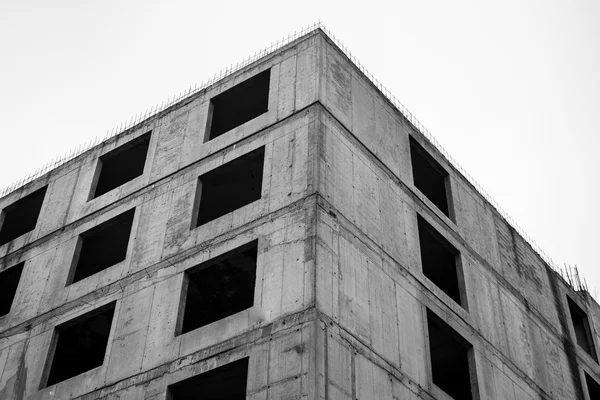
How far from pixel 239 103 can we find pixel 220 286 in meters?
6.20

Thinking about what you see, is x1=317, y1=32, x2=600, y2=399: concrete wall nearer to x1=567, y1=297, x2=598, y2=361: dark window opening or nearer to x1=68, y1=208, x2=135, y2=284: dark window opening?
x1=567, y1=297, x2=598, y2=361: dark window opening

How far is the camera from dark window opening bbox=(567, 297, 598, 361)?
3183cm

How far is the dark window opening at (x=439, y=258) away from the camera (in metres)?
25.3

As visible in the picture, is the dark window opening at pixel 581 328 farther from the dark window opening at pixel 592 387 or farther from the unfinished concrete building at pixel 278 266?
the dark window opening at pixel 592 387

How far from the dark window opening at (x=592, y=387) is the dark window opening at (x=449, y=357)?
5475mm

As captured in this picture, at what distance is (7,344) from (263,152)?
925cm

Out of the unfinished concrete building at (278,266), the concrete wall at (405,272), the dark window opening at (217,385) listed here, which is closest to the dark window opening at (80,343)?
the unfinished concrete building at (278,266)

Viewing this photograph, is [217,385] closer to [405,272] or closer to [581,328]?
[405,272]

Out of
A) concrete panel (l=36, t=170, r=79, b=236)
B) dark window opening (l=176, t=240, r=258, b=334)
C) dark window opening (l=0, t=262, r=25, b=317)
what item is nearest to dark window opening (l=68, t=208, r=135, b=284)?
concrete panel (l=36, t=170, r=79, b=236)

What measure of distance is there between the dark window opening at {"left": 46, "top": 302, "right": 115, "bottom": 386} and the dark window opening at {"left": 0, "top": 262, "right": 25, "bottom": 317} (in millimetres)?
3009

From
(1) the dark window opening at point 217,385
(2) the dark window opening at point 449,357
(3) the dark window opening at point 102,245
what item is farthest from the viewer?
(3) the dark window opening at point 102,245

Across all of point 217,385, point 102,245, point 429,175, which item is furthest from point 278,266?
point 429,175

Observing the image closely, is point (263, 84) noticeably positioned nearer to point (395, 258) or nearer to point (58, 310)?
point (395, 258)

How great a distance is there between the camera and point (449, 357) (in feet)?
83.8
